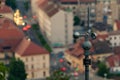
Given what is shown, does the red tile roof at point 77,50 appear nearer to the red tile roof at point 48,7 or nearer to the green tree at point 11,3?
the red tile roof at point 48,7

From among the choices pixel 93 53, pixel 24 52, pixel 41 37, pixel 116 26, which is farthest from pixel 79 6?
pixel 24 52

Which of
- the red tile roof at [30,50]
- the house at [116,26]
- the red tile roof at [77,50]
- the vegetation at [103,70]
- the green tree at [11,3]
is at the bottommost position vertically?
A: the vegetation at [103,70]

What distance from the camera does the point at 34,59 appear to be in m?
35.2

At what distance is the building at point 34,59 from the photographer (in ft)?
114

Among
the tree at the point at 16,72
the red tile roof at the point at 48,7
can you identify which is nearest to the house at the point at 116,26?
the red tile roof at the point at 48,7

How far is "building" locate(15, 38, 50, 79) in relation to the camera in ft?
114

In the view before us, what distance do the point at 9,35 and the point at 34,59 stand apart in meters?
3.68

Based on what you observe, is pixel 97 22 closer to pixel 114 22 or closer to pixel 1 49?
pixel 114 22

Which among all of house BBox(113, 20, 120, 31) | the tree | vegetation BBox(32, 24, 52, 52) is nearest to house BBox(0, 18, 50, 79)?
the tree

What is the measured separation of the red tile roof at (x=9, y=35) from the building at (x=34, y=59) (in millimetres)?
1175

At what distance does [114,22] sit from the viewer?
45281mm

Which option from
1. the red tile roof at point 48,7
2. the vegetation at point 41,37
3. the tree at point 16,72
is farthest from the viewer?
the red tile roof at point 48,7

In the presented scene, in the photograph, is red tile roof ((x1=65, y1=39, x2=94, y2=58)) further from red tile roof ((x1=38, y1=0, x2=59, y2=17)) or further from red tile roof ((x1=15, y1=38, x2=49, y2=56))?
red tile roof ((x1=38, y1=0, x2=59, y2=17))

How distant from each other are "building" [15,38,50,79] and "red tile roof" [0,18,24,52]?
46.2 inches
